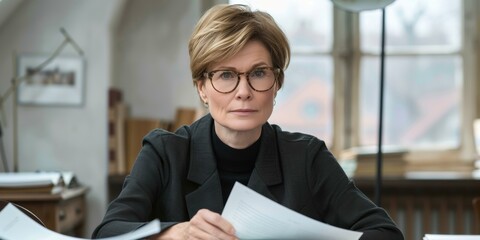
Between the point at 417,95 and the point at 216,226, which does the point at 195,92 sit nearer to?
the point at 417,95

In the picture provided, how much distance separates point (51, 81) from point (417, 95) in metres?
2.16

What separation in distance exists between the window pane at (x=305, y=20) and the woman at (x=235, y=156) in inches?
110

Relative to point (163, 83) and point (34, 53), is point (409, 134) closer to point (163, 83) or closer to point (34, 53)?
point (163, 83)

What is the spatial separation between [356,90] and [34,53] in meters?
1.90

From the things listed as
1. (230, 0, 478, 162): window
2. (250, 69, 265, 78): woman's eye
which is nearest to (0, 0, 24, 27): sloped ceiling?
(230, 0, 478, 162): window

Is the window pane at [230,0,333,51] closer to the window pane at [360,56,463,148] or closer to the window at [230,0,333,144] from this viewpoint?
the window at [230,0,333,144]

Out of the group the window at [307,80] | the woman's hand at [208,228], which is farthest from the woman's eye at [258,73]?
the window at [307,80]

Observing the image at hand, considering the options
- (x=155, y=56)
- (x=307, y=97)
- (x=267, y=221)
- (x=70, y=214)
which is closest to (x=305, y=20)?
(x=307, y=97)

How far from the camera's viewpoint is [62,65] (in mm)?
4395

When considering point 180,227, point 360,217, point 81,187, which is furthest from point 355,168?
point 180,227

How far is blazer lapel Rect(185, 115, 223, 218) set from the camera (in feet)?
6.10

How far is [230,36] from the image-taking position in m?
1.77

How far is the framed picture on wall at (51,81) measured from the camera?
14.4ft

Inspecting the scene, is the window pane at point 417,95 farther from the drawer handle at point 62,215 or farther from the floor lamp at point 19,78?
the drawer handle at point 62,215
